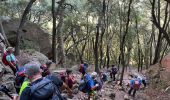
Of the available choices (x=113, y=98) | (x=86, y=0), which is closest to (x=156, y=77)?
(x=113, y=98)

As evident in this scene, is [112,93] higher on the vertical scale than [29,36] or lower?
lower

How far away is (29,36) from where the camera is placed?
90.3 feet

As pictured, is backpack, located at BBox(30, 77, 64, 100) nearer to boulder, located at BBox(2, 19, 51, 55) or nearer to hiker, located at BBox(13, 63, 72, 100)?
hiker, located at BBox(13, 63, 72, 100)

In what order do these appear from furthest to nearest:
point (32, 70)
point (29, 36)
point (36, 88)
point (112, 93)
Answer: point (29, 36), point (112, 93), point (32, 70), point (36, 88)

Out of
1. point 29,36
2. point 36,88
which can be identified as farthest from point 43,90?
point 29,36

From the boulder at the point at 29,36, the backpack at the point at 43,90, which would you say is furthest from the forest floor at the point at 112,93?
the backpack at the point at 43,90

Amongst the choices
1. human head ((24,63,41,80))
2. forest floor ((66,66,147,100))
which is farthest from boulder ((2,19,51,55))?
human head ((24,63,41,80))

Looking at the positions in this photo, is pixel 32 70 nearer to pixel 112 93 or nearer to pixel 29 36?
pixel 112 93

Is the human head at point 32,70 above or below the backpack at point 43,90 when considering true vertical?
above

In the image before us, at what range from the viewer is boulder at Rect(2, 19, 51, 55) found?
85.0ft

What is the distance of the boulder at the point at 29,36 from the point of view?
25906mm

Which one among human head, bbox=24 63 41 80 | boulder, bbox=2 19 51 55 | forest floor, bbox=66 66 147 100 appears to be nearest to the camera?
human head, bbox=24 63 41 80

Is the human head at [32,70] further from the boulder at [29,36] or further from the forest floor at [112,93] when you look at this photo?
the boulder at [29,36]

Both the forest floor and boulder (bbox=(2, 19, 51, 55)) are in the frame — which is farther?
boulder (bbox=(2, 19, 51, 55))
